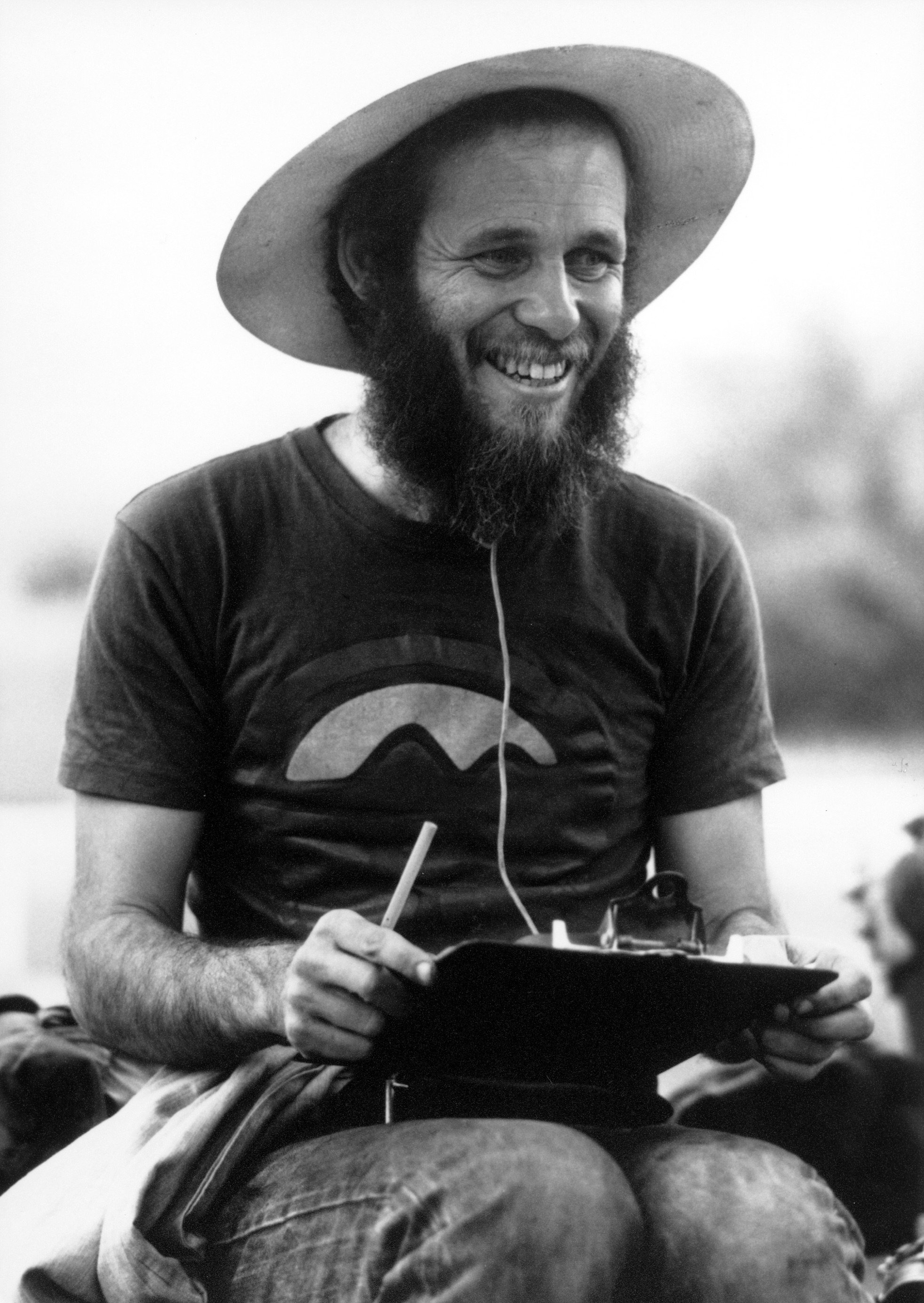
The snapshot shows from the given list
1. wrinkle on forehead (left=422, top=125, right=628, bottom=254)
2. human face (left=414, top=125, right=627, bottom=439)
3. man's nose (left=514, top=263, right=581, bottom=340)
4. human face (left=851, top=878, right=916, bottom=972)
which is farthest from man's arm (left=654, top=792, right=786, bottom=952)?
wrinkle on forehead (left=422, top=125, right=628, bottom=254)

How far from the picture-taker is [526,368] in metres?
1.91

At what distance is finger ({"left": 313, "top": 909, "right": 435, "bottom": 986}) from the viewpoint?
4.52 ft

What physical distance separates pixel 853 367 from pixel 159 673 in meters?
0.95

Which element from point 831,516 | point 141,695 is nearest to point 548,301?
point 831,516

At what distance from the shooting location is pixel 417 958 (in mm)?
1383

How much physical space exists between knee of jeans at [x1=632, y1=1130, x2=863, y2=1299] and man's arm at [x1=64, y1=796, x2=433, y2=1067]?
313 millimetres

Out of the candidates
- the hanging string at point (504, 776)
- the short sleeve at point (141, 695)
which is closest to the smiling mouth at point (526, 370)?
the hanging string at point (504, 776)

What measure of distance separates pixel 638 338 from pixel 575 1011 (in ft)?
3.13

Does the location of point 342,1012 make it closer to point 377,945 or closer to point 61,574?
point 377,945

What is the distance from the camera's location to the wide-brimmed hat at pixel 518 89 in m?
1.84

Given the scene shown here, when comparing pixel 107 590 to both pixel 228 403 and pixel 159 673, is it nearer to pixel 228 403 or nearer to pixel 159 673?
pixel 159 673

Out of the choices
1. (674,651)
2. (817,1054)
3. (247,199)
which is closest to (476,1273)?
(817,1054)

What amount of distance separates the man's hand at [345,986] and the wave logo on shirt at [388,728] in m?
0.38

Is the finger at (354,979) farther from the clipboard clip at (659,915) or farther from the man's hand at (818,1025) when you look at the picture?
the man's hand at (818,1025)
